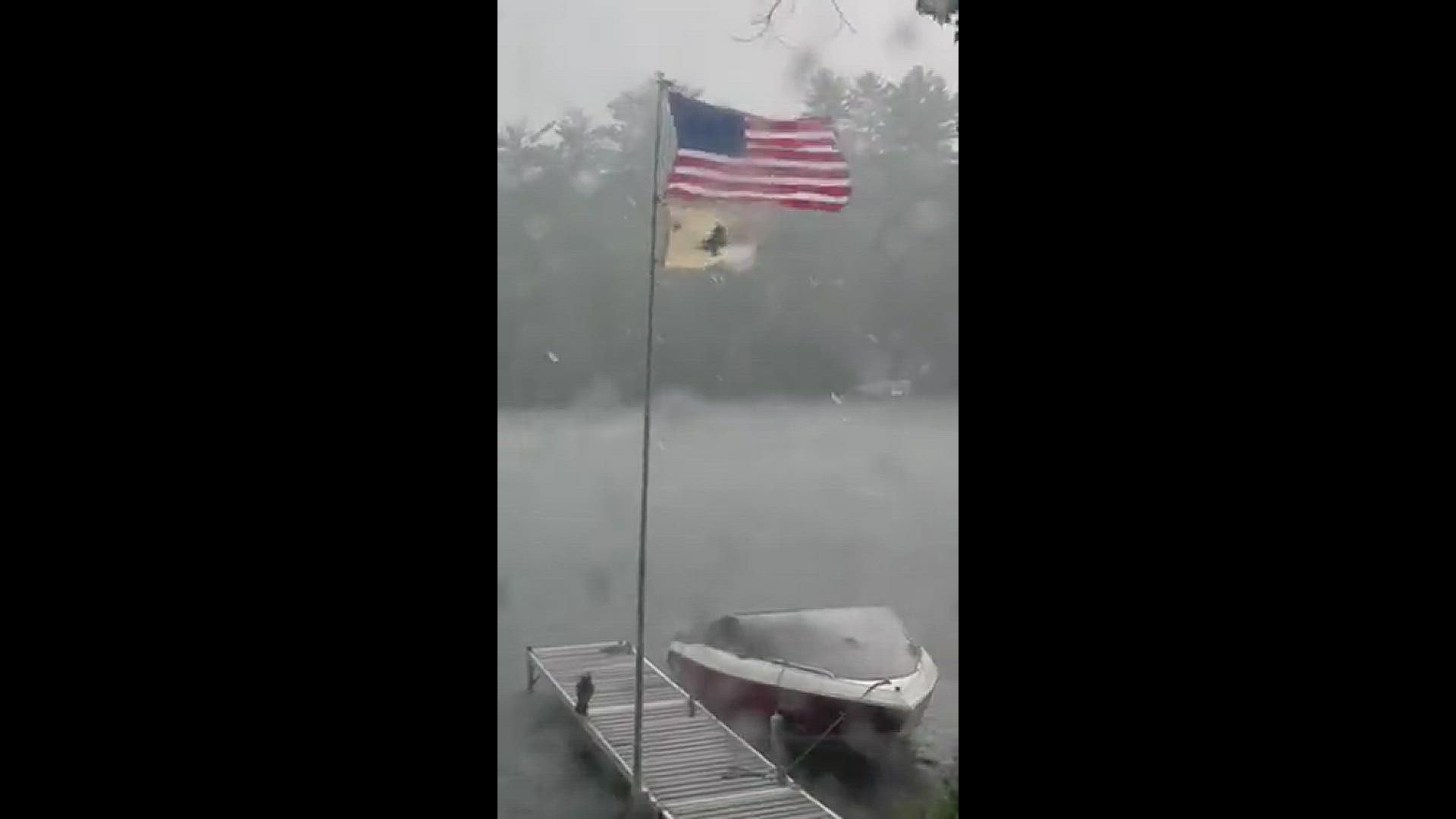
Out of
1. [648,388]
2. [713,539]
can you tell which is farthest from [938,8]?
[713,539]

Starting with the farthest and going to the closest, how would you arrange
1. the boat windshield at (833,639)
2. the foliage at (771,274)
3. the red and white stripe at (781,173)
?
the boat windshield at (833,639) < the red and white stripe at (781,173) < the foliage at (771,274)

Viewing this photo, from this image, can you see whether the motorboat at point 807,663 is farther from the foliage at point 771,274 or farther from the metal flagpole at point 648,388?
the foliage at point 771,274

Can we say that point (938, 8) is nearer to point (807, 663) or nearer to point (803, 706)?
point (807, 663)

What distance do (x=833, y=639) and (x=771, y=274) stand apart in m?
0.63

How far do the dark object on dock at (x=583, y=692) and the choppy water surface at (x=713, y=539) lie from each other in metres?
0.04

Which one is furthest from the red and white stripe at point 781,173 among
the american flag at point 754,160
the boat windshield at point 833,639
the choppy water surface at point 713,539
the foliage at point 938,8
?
the boat windshield at point 833,639

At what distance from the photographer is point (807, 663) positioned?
2.08m

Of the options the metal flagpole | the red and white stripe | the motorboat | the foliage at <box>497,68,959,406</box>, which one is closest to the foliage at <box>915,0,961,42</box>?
the foliage at <box>497,68,959,406</box>

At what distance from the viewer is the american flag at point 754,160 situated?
1.88 m

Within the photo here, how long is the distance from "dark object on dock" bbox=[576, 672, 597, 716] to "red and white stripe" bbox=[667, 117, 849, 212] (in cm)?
76

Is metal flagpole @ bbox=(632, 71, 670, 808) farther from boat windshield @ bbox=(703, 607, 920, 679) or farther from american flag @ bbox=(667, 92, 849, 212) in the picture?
→ boat windshield @ bbox=(703, 607, 920, 679)

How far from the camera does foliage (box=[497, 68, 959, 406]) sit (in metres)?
1.82
